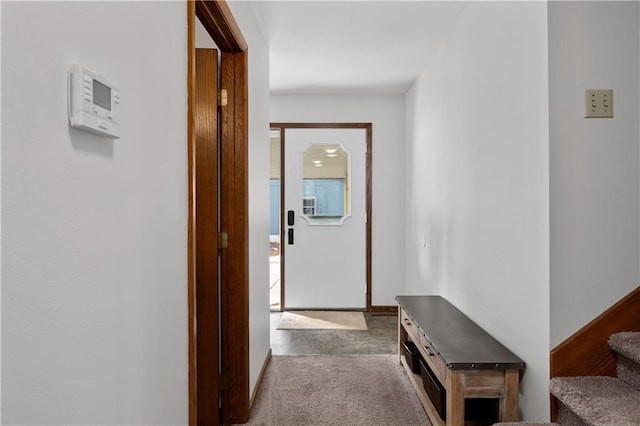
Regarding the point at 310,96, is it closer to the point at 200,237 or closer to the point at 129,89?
the point at 200,237

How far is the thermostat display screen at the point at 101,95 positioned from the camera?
0.83 meters

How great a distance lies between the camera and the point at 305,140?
494cm

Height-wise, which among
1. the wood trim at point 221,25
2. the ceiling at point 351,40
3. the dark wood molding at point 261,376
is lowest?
the dark wood molding at point 261,376

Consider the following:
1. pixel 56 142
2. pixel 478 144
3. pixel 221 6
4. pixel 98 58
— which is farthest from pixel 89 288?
pixel 478 144

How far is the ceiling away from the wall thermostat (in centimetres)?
199

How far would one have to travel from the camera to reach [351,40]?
3260mm

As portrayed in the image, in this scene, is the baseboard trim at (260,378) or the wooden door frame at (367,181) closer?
the baseboard trim at (260,378)

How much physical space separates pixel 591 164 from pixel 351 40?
→ 80.9 inches

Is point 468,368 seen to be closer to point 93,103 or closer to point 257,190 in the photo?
point 257,190

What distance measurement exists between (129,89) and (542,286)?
1674 mm

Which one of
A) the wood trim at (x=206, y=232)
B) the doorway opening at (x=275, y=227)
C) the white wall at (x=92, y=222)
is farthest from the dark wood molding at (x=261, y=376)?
the doorway opening at (x=275, y=227)

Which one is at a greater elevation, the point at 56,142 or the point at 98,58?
Answer: the point at 98,58

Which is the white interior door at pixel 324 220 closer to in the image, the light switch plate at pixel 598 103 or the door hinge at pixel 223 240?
the door hinge at pixel 223 240

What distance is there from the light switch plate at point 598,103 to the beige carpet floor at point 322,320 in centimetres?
301
